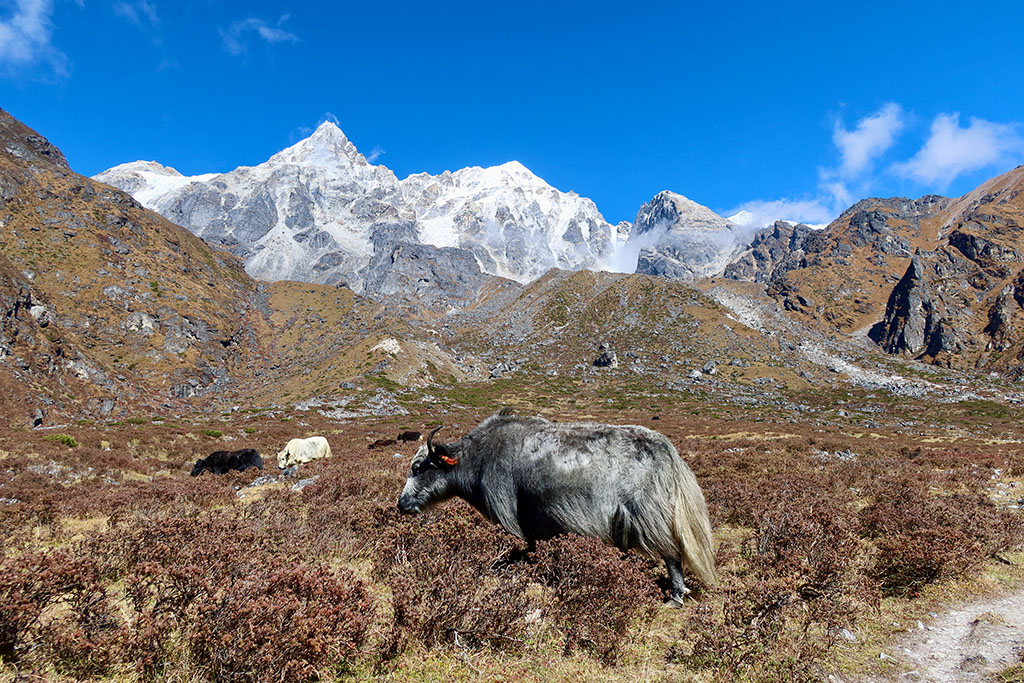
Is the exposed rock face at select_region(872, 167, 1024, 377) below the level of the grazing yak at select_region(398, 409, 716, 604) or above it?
above

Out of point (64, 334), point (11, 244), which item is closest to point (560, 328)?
point (64, 334)

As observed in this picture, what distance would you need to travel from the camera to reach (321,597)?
15.7 feet

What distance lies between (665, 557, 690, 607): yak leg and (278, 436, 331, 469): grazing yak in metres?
25.2

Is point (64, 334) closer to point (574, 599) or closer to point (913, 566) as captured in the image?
point (574, 599)

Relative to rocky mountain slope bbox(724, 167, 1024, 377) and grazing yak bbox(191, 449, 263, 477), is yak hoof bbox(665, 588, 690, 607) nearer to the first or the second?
grazing yak bbox(191, 449, 263, 477)

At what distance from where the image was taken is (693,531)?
7.22m

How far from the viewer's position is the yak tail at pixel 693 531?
708 centimetres

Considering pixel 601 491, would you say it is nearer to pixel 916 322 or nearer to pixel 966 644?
pixel 966 644

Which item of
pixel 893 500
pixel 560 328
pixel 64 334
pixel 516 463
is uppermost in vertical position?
pixel 560 328

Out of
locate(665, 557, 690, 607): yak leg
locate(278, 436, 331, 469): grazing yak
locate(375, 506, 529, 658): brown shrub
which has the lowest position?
locate(278, 436, 331, 469): grazing yak

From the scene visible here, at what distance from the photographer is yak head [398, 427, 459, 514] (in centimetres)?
927

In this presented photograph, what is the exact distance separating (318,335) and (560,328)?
67636 millimetres

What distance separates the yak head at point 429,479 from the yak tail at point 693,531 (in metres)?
4.33

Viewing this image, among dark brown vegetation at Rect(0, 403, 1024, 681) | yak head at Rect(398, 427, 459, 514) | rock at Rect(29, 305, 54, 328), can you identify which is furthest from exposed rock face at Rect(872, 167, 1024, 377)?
rock at Rect(29, 305, 54, 328)
